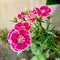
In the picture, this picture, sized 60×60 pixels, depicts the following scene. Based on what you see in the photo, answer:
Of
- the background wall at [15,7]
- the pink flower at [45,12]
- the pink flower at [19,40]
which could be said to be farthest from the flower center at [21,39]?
the background wall at [15,7]

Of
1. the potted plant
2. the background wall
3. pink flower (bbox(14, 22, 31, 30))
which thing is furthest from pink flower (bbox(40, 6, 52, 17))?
the background wall

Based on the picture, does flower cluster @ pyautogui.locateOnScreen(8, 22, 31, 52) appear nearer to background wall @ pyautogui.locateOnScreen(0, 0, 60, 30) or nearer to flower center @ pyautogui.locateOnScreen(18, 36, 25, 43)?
flower center @ pyautogui.locateOnScreen(18, 36, 25, 43)

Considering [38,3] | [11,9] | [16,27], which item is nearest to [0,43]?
[11,9]

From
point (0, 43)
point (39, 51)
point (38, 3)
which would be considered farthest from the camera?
point (38, 3)

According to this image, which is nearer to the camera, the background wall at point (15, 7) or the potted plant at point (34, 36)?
the potted plant at point (34, 36)

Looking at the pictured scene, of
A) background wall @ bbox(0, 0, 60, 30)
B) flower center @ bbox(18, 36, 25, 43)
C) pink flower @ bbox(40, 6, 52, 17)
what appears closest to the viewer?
flower center @ bbox(18, 36, 25, 43)

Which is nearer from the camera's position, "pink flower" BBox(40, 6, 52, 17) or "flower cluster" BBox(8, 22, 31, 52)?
"flower cluster" BBox(8, 22, 31, 52)

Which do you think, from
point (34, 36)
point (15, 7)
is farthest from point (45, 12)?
point (15, 7)

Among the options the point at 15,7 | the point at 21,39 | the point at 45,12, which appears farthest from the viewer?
the point at 15,7

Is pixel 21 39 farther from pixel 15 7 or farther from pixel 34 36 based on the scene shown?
pixel 15 7

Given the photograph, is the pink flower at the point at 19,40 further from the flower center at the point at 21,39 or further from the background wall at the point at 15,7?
the background wall at the point at 15,7

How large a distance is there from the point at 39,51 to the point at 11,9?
666 millimetres

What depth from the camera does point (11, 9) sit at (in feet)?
5.20

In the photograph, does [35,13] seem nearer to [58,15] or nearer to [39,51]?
[39,51]
